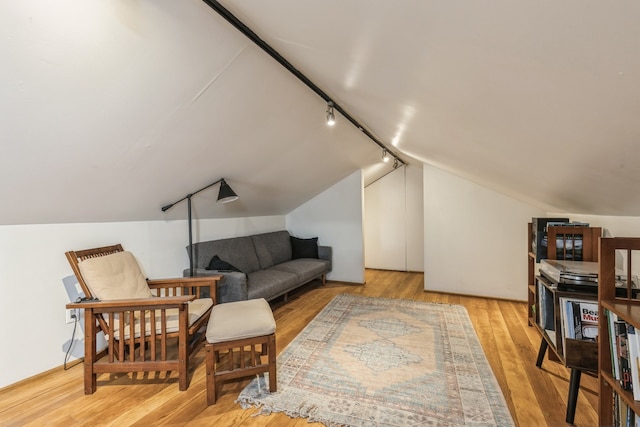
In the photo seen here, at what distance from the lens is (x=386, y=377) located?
2090 mm

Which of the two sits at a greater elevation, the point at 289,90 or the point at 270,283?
the point at 289,90

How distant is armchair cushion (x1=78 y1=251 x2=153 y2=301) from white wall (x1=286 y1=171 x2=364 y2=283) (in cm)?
291

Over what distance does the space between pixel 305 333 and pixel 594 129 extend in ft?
8.60

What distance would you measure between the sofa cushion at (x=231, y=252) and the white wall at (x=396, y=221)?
9.07 ft

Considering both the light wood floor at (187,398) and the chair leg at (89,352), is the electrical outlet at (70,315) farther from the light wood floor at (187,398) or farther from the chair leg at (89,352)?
the chair leg at (89,352)

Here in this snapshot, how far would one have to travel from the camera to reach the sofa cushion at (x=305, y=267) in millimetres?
3957

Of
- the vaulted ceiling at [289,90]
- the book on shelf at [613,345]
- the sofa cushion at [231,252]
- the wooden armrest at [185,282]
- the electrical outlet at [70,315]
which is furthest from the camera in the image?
the sofa cushion at [231,252]

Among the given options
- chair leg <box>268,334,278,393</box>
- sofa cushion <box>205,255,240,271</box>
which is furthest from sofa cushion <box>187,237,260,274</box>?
chair leg <box>268,334,278,393</box>

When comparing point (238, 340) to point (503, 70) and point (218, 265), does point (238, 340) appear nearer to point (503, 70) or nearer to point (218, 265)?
point (218, 265)

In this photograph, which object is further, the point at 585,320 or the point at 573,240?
the point at 573,240

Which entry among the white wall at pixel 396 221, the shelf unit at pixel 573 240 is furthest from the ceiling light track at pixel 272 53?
the white wall at pixel 396 221

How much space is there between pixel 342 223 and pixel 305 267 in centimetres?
106

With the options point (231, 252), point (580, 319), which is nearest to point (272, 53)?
point (580, 319)

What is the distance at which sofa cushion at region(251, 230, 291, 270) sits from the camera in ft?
13.7
